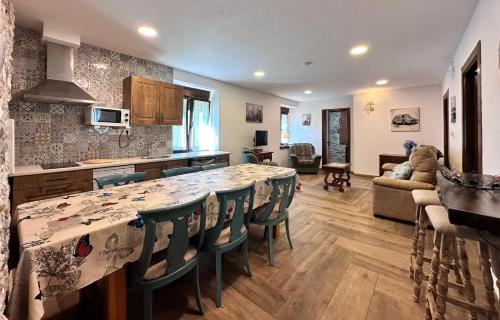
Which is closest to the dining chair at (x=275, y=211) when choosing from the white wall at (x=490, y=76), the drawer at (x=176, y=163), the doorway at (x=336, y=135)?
the white wall at (x=490, y=76)

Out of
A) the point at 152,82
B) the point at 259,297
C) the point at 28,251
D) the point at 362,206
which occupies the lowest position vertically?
the point at 259,297

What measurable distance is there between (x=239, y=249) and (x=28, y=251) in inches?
71.3

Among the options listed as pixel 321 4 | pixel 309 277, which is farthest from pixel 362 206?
pixel 321 4

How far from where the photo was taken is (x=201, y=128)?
16.6 feet

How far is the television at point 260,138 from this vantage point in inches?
239

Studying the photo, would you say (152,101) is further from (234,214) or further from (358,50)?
(358,50)

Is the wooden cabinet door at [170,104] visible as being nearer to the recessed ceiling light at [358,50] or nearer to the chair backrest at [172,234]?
the chair backrest at [172,234]

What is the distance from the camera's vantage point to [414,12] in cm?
225

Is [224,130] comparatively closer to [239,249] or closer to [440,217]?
[239,249]

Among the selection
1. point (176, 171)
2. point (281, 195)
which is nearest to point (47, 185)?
point (176, 171)

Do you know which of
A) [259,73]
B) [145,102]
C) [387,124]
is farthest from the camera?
[387,124]

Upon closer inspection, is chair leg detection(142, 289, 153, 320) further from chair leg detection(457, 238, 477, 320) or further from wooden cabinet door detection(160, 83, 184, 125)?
wooden cabinet door detection(160, 83, 184, 125)

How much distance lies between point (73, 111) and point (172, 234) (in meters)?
2.89

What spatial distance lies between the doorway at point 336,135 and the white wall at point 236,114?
6.51 ft
